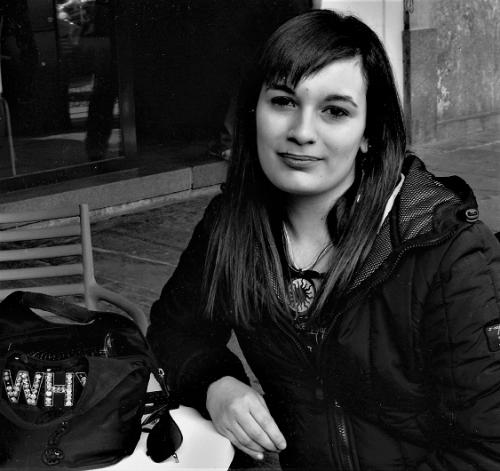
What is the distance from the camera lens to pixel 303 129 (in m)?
1.86

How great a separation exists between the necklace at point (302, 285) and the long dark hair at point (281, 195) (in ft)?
0.08

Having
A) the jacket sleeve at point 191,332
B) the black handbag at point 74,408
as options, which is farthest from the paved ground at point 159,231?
the black handbag at point 74,408

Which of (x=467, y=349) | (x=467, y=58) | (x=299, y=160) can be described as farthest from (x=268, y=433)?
(x=467, y=58)

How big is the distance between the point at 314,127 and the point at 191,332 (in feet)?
1.88

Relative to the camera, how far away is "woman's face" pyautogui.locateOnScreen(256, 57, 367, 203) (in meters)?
1.87

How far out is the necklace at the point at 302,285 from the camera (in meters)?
1.94

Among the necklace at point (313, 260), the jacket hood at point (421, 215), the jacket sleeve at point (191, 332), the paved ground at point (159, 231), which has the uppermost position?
the jacket hood at point (421, 215)

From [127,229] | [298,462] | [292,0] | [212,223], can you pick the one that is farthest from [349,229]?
[292,0]

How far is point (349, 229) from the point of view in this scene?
1.91m

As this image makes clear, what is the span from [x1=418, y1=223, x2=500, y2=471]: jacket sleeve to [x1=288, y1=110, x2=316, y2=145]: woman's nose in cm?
35

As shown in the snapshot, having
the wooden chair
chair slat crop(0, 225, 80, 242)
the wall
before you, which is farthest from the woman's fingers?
the wall

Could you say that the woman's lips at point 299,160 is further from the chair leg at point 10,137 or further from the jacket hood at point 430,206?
the chair leg at point 10,137

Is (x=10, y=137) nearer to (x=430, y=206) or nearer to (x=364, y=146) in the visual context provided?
(x=364, y=146)

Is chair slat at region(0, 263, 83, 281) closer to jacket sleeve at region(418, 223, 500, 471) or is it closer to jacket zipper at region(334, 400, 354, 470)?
jacket zipper at region(334, 400, 354, 470)
